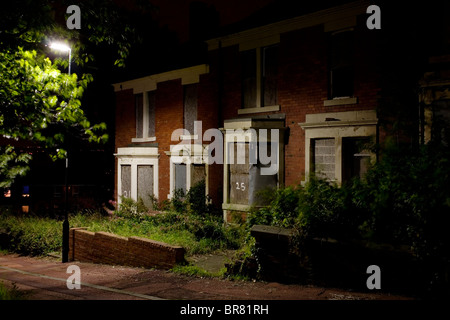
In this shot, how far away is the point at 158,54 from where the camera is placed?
23.1m

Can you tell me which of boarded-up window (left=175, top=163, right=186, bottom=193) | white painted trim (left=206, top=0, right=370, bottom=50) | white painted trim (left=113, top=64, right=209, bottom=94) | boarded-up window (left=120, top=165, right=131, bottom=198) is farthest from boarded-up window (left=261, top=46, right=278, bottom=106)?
boarded-up window (left=120, top=165, right=131, bottom=198)

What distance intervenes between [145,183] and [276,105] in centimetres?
818

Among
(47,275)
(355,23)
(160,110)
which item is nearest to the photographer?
(47,275)

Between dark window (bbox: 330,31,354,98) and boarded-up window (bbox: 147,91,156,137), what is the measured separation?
9.27 metres

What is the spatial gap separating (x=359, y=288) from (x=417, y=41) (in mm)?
7743

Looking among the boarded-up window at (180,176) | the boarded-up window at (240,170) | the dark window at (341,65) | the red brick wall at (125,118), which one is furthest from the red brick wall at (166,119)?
the dark window at (341,65)

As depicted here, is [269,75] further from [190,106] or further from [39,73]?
[39,73]

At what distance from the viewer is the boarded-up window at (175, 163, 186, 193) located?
690 inches

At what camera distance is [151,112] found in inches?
758

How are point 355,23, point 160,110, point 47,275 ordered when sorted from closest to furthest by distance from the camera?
1. point 47,275
2. point 355,23
3. point 160,110

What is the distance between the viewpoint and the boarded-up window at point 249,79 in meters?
14.8

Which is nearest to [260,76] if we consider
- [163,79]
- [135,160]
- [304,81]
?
[304,81]
